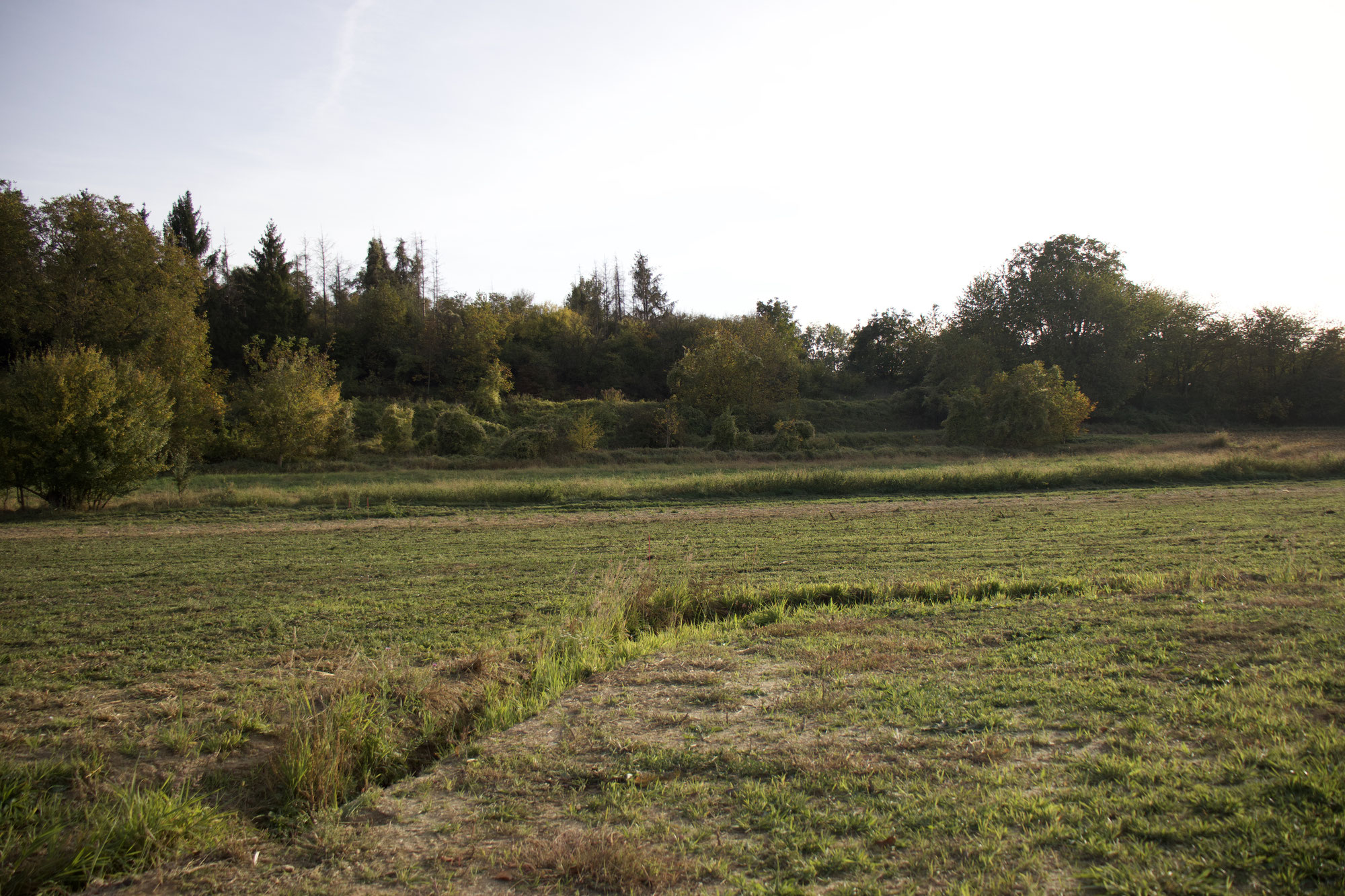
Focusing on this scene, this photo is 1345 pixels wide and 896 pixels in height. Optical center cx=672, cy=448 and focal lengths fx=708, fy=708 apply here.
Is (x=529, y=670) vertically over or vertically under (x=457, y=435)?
under

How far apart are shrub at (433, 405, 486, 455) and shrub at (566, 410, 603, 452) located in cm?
603

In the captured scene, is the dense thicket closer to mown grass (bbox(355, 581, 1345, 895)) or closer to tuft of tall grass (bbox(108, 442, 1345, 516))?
tuft of tall grass (bbox(108, 442, 1345, 516))

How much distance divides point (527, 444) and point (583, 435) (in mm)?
3843

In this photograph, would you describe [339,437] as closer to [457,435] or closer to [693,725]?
[457,435]

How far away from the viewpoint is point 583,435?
151 feet

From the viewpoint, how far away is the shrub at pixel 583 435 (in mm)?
45781

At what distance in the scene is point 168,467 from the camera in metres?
27.9

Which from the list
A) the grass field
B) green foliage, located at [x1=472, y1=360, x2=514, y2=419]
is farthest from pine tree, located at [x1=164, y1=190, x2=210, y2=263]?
the grass field

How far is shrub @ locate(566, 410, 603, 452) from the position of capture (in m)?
45.8

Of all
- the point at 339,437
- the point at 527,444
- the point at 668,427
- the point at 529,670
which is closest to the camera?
the point at 529,670

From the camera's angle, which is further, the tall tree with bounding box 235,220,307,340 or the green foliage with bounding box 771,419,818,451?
the tall tree with bounding box 235,220,307,340

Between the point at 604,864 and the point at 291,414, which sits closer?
the point at 604,864

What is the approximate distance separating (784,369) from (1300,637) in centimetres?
5792

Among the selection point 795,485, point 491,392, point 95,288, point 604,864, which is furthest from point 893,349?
point 604,864
